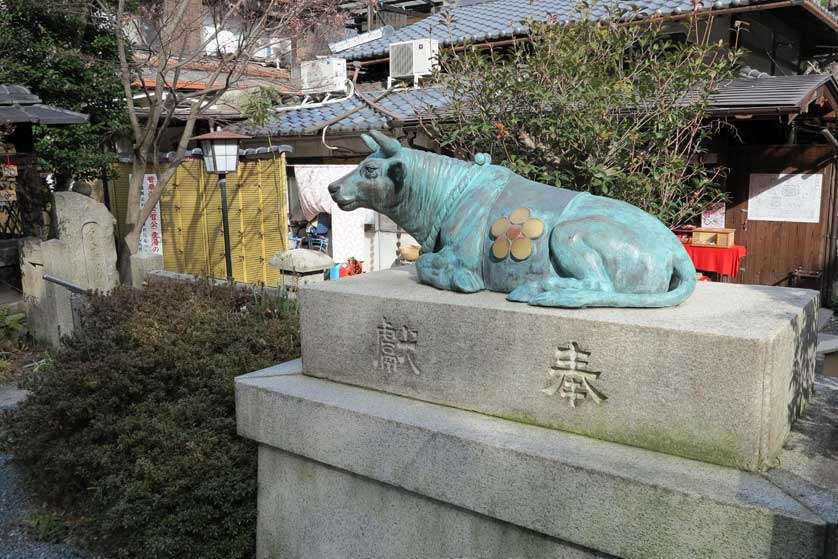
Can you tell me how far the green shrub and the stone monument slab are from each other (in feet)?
3.59

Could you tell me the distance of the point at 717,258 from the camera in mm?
9375

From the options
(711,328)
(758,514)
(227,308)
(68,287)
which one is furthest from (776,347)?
(68,287)

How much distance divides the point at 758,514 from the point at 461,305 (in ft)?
5.10

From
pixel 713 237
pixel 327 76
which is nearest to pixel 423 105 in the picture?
pixel 327 76

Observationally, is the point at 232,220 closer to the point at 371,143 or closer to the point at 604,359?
the point at 371,143

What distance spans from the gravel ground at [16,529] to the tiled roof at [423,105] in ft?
15.5

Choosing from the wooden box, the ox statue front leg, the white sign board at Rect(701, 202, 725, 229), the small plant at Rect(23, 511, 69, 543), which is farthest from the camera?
the white sign board at Rect(701, 202, 725, 229)

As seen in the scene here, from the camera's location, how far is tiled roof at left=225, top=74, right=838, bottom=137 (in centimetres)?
777

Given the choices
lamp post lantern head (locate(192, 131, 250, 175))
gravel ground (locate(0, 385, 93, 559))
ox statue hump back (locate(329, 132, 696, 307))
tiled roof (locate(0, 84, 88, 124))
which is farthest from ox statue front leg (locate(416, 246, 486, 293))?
tiled roof (locate(0, 84, 88, 124))

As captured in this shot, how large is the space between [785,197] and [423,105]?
5.56m

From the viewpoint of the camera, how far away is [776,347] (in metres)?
2.78

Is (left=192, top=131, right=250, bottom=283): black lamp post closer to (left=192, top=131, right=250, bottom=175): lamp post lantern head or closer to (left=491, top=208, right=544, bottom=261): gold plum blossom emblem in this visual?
(left=192, top=131, right=250, bottom=175): lamp post lantern head

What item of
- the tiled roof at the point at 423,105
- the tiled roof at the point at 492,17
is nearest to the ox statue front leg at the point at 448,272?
the tiled roof at the point at 423,105

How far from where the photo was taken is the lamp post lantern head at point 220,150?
860 cm
